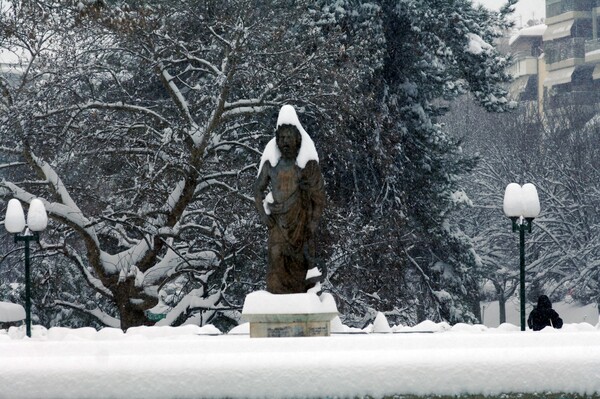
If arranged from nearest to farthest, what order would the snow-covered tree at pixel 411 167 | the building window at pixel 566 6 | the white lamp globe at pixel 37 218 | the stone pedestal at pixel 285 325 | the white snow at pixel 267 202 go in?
the stone pedestal at pixel 285 325 → the white snow at pixel 267 202 → the white lamp globe at pixel 37 218 → the snow-covered tree at pixel 411 167 → the building window at pixel 566 6

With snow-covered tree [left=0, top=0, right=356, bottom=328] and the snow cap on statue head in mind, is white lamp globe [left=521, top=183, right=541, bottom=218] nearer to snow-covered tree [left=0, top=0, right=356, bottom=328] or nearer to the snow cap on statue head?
the snow cap on statue head

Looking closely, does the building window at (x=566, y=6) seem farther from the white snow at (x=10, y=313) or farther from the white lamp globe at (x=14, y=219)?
the white lamp globe at (x=14, y=219)

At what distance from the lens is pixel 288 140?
14.3 m

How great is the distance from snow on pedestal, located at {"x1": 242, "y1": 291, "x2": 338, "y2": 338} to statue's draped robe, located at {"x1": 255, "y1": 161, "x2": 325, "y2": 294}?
15.0 inches

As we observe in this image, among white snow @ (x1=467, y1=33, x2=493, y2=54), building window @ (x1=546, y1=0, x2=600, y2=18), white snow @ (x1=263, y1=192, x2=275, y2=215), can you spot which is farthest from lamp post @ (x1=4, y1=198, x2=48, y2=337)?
building window @ (x1=546, y1=0, x2=600, y2=18)

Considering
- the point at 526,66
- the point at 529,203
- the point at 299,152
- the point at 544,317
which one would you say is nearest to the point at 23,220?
the point at 299,152

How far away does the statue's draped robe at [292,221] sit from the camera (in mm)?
14312

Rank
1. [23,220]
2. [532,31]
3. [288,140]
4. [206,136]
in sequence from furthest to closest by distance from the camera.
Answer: [532,31]
[206,136]
[23,220]
[288,140]

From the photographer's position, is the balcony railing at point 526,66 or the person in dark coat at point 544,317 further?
the balcony railing at point 526,66

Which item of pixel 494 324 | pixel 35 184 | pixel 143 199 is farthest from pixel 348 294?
pixel 494 324

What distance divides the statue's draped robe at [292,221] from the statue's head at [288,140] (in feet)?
0.60

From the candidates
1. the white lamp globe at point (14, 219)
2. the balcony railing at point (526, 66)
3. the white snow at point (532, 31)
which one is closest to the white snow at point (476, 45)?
the white lamp globe at point (14, 219)

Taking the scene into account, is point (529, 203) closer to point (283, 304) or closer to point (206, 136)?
point (283, 304)

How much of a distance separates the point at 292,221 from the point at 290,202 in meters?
0.25
